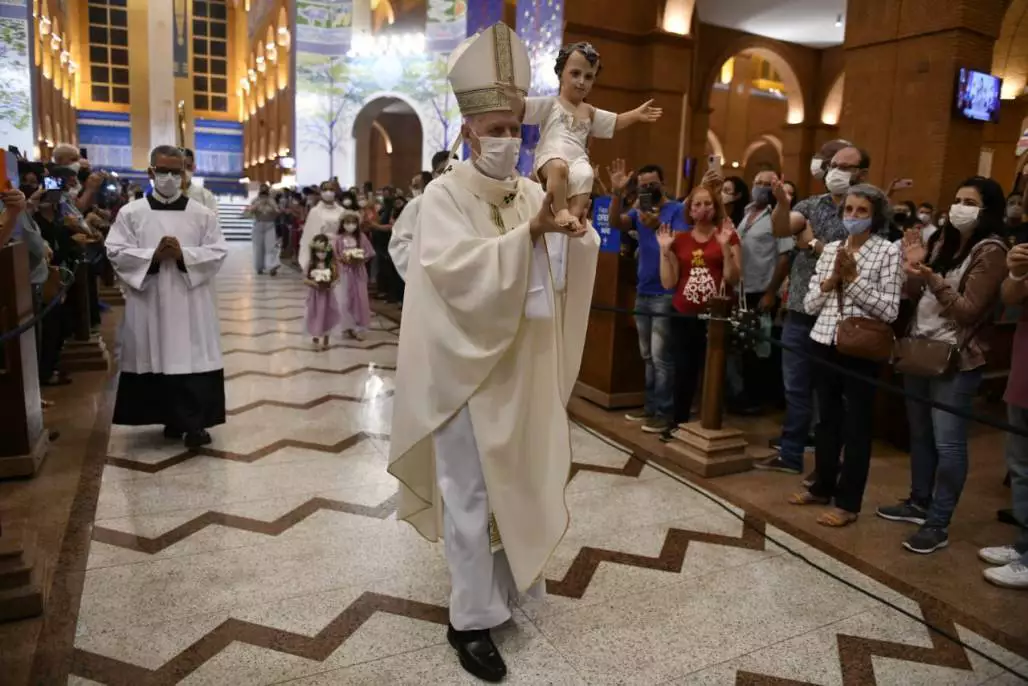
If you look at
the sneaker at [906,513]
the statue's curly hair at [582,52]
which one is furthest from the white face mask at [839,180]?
the sneaker at [906,513]

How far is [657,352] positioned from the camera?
474cm

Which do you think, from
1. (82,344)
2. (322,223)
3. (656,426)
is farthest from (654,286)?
Result: (82,344)

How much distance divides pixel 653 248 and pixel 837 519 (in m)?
1.96

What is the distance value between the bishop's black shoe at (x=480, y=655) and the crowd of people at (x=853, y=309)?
1.58 m

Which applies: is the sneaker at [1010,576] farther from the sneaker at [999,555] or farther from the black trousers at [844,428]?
the black trousers at [844,428]

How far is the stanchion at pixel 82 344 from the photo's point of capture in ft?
19.6

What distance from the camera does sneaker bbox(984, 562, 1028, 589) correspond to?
9.84 feet

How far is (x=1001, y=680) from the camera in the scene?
7.97 ft

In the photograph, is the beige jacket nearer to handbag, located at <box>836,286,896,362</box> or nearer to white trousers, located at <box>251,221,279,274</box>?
handbag, located at <box>836,286,896,362</box>

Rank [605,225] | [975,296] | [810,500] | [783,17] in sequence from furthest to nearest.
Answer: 1. [783,17]
2. [605,225]
3. [810,500]
4. [975,296]

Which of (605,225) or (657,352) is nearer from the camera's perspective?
(657,352)

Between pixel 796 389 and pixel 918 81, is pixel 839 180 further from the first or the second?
pixel 918 81

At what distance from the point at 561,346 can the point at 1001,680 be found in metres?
1.75

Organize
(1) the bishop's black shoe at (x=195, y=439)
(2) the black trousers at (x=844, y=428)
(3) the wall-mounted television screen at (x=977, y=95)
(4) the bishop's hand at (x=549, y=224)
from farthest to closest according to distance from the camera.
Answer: (3) the wall-mounted television screen at (x=977, y=95) < (1) the bishop's black shoe at (x=195, y=439) < (2) the black trousers at (x=844, y=428) < (4) the bishop's hand at (x=549, y=224)
